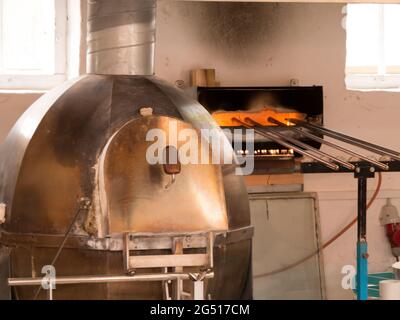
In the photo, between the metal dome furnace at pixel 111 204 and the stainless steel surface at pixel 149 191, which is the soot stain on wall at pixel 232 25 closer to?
the metal dome furnace at pixel 111 204

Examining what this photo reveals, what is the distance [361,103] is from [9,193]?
2.96m

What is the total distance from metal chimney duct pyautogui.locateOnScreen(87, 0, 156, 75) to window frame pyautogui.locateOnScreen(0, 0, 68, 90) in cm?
188

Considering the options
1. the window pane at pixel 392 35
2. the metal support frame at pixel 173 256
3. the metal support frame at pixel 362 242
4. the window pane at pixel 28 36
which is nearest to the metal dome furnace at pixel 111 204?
the metal support frame at pixel 173 256

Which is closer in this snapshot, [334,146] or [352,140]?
[334,146]

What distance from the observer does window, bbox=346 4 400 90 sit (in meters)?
6.11

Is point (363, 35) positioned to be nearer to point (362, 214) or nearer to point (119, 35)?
point (362, 214)

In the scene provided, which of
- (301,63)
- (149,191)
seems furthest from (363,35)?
(149,191)

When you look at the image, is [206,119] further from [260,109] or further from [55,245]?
[260,109]

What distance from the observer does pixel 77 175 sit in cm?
340

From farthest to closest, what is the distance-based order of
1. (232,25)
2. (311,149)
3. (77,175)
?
(232,25)
(311,149)
(77,175)

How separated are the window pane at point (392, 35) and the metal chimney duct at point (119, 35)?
109 inches

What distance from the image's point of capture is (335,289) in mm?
5730

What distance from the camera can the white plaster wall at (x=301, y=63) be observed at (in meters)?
5.57

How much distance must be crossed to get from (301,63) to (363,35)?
667 millimetres
